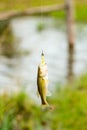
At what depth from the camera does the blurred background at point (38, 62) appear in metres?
5.41

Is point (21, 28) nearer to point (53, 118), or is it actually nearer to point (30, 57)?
point (30, 57)

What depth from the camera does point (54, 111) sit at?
5641 mm

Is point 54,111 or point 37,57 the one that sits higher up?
point 37,57

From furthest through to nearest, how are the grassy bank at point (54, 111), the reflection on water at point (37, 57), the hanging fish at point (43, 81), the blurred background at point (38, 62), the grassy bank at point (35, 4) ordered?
the grassy bank at point (35, 4)
the reflection on water at point (37, 57)
the blurred background at point (38, 62)
the grassy bank at point (54, 111)
the hanging fish at point (43, 81)

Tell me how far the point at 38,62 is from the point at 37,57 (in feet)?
1.62

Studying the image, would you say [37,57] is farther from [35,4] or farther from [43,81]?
[43,81]

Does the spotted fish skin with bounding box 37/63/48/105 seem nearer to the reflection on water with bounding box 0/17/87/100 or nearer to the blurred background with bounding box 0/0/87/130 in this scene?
the blurred background with bounding box 0/0/87/130

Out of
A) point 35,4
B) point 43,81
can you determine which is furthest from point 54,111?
point 35,4

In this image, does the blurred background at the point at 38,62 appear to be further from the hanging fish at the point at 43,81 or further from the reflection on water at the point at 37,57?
the hanging fish at the point at 43,81

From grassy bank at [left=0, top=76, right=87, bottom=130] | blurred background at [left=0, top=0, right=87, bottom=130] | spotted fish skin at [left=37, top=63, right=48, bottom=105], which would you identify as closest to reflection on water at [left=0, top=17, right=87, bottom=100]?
blurred background at [left=0, top=0, right=87, bottom=130]

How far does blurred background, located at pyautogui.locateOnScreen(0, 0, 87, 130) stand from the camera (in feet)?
17.8

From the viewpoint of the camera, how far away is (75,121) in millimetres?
5395

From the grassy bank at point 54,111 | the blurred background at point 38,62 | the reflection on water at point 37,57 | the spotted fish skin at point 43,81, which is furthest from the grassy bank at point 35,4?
the spotted fish skin at point 43,81

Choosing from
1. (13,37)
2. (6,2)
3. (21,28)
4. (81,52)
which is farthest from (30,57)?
(6,2)
